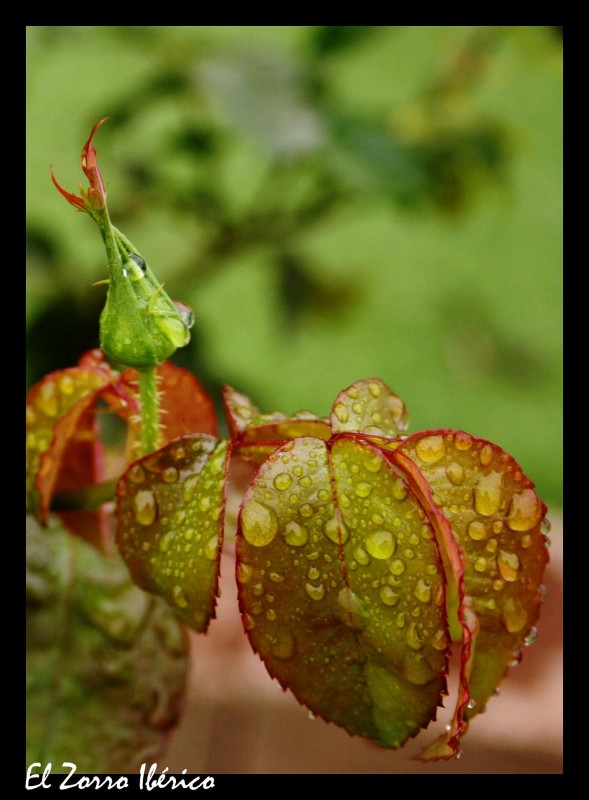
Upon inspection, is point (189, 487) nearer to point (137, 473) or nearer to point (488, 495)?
point (137, 473)

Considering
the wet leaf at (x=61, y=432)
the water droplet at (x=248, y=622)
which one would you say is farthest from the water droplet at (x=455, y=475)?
the wet leaf at (x=61, y=432)

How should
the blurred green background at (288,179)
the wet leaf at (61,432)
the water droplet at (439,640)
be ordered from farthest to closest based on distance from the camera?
the blurred green background at (288,179) < the wet leaf at (61,432) < the water droplet at (439,640)

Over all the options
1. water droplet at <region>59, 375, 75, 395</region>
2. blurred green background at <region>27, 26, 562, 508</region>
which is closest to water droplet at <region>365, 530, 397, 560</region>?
water droplet at <region>59, 375, 75, 395</region>

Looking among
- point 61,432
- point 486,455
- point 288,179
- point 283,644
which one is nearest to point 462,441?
point 486,455

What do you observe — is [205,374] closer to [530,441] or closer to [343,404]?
[343,404]

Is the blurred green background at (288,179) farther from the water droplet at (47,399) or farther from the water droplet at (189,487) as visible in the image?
the water droplet at (189,487)

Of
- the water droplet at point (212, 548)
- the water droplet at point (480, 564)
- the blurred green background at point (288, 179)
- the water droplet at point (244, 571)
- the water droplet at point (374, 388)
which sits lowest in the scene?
the water droplet at point (244, 571)
